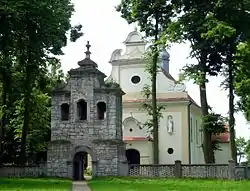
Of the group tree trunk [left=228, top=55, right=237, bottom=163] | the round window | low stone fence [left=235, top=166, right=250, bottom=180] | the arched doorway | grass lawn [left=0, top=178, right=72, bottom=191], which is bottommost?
grass lawn [left=0, top=178, right=72, bottom=191]

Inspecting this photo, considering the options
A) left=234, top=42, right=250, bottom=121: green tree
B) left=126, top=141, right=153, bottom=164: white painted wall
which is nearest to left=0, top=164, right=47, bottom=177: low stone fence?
left=234, top=42, right=250, bottom=121: green tree

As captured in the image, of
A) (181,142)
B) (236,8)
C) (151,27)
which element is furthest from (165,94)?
(236,8)

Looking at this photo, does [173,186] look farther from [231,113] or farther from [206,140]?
[231,113]

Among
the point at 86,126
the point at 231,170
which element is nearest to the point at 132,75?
the point at 86,126

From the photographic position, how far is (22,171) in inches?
1350

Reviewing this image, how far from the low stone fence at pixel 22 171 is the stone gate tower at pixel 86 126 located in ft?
1.76

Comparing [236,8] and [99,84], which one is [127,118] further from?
[236,8]

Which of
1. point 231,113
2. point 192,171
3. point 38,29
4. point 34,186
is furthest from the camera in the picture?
point 231,113

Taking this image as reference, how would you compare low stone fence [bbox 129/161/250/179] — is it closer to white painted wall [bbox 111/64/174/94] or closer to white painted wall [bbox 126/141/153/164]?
white painted wall [bbox 126/141/153/164]

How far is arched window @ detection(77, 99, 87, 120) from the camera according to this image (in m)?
35.5

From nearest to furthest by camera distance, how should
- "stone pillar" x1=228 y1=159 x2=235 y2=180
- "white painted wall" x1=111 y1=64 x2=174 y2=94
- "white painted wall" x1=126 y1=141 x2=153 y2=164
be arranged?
"stone pillar" x1=228 y1=159 x2=235 y2=180 < "white painted wall" x1=126 y1=141 x2=153 y2=164 < "white painted wall" x1=111 y1=64 x2=174 y2=94

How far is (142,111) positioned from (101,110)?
12681 mm

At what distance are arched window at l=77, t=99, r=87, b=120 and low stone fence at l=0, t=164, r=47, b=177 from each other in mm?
4036

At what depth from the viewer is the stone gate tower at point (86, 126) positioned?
34031mm
